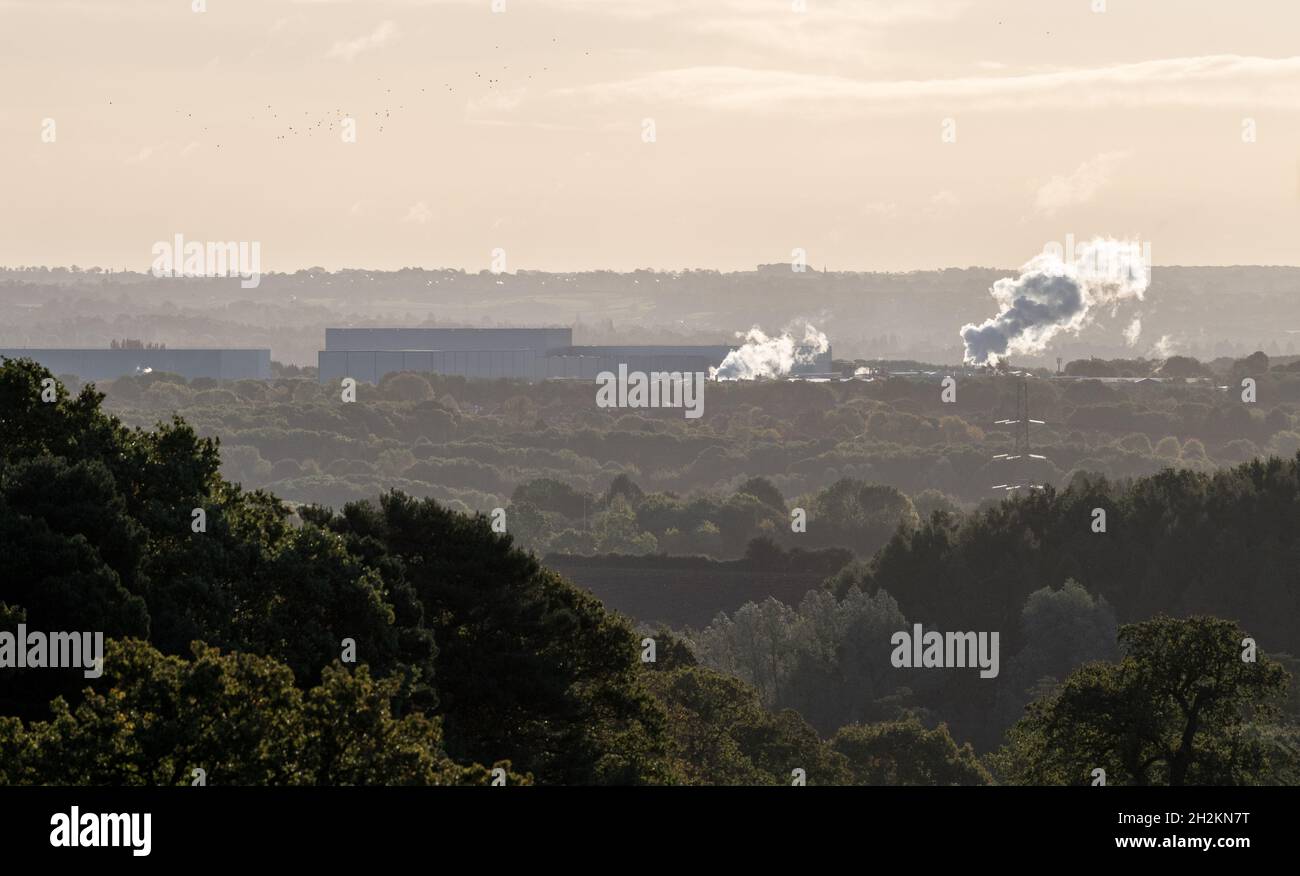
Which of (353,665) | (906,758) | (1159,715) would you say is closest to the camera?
(353,665)

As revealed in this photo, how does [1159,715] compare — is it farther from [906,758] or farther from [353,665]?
→ [906,758]

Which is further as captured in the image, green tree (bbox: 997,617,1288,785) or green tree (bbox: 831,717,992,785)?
green tree (bbox: 831,717,992,785)

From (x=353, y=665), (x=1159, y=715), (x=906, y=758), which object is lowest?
(x=906, y=758)

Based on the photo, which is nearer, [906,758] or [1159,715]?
[1159,715]

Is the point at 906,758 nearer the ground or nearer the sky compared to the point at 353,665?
nearer the ground

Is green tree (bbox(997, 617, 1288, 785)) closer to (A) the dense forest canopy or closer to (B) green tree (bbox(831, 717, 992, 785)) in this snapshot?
(A) the dense forest canopy

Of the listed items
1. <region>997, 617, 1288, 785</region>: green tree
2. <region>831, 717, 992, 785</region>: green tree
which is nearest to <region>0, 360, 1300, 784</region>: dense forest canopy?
<region>997, 617, 1288, 785</region>: green tree

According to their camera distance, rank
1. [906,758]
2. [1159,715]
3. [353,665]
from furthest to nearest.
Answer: [906,758] → [1159,715] → [353,665]

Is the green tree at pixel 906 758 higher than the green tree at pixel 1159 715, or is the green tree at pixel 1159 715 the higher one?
the green tree at pixel 1159 715

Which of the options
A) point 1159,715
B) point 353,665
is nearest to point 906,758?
point 1159,715

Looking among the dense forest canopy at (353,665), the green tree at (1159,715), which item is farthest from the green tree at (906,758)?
the green tree at (1159,715)

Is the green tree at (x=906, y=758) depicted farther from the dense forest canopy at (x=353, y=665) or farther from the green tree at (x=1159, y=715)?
the green tree at (x=1159, y=715)

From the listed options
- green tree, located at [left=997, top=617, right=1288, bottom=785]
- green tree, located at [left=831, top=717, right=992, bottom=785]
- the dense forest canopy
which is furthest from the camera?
green tree, located at [left=831, top=717, right=992, bottom=785]
